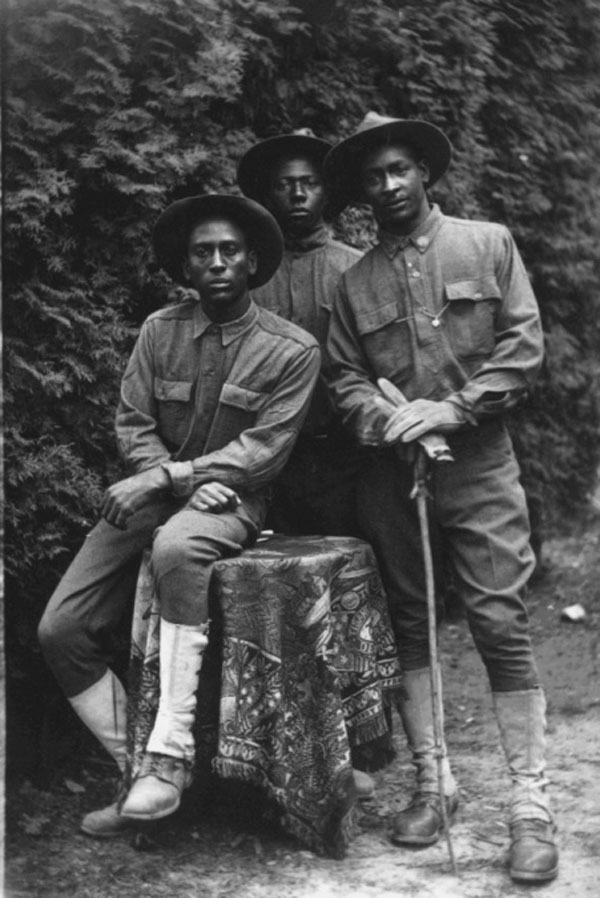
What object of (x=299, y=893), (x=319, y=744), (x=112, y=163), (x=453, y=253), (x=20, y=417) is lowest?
(x=299, y=893)

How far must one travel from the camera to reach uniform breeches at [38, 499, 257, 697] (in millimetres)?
4047

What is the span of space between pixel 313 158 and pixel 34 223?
1110mm

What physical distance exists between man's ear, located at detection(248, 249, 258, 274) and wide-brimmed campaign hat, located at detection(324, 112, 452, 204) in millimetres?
443

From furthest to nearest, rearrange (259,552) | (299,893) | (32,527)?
(32,527)
(259,552)
(299,893)

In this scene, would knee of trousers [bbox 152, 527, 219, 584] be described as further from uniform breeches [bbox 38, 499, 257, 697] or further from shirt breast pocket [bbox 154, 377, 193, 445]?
shirt breast pocket [bbox 154, 377, 193, 445]

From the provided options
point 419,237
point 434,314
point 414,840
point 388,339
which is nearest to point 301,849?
point 414,840

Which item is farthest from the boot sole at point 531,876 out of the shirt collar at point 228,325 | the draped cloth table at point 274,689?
the shirt collar at point 228,325

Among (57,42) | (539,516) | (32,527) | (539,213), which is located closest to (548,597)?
(539,516)

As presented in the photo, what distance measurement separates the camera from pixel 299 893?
157 inches

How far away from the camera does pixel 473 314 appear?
4398 millimetres

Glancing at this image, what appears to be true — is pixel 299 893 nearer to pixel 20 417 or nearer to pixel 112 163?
pixel 20 417

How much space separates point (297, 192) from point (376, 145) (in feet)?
1.51

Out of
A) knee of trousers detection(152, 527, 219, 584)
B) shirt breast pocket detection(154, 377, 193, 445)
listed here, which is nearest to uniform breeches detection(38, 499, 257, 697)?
knee of trousers detection(152, 527, 219, 584)

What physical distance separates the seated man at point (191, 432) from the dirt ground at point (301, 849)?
246 mm
